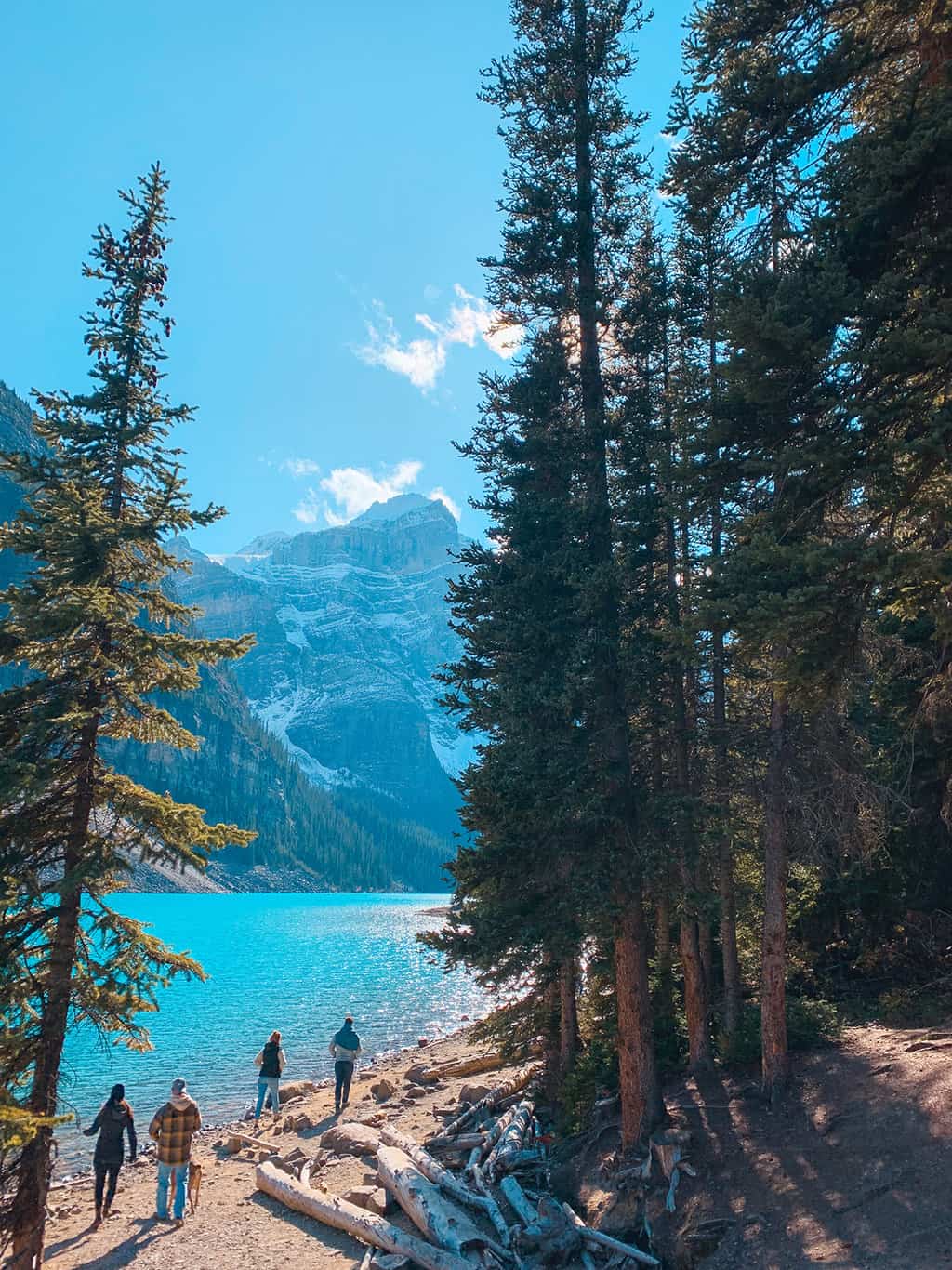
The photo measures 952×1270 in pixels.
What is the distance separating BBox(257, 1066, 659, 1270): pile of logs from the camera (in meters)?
9.40

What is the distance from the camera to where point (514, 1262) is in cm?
936

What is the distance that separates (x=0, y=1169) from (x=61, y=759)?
4.37 metres

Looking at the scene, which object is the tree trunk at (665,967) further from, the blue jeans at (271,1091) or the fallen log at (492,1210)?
the blue jeans at (271,1091)

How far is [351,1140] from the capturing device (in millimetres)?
14352

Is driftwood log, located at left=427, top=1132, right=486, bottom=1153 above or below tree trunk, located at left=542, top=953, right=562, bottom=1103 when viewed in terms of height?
below

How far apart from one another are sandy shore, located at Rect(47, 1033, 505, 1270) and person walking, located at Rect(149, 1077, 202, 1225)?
277mm

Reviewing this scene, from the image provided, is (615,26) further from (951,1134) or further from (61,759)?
(951,1134)

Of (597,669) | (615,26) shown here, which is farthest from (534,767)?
(615,26)

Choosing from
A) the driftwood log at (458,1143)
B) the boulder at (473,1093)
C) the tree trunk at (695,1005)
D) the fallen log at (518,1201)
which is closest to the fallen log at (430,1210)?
the fallen log at (518,1201)

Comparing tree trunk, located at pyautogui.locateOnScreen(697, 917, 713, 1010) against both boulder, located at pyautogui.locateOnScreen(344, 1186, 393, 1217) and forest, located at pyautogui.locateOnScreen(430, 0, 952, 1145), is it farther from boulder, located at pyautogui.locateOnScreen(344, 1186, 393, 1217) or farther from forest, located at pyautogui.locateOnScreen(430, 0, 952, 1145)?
boulder, located at pyautogui.locateOnScreen(344, 1186, 393, 1217)

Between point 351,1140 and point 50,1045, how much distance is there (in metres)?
7.59

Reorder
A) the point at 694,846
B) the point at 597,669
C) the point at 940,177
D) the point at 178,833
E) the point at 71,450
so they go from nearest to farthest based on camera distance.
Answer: the point at 940,177 → the point at 178,833 → the point at 71,450 → the point at 694,846 → the point at 597,669

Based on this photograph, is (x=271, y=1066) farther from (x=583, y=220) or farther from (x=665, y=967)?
(x=583, y=220)

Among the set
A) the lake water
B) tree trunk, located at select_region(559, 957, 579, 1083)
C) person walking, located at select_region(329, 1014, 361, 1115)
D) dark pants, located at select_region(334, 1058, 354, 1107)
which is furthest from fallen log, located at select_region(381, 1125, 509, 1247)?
dark pants, located at select_region(334, 1058, 354, 1107)
